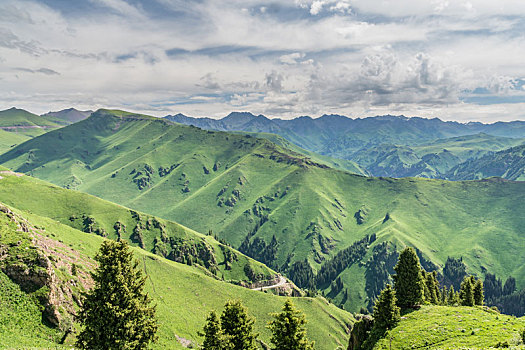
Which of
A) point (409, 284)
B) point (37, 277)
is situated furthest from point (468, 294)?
point (37, 277)

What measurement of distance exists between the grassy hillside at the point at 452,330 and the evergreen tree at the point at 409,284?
15.8 feet

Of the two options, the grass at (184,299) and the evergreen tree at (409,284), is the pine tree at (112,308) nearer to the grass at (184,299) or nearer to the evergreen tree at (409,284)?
the grass at (184,299)

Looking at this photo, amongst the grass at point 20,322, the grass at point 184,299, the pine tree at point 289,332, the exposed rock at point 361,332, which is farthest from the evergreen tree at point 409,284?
the grass at point 20,322

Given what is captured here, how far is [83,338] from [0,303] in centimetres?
1862

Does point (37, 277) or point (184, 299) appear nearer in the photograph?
point (37, 277)

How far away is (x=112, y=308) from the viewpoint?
34594 mm

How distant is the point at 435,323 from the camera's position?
2077 inches

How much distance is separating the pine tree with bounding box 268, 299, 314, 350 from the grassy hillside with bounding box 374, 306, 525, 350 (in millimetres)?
20196

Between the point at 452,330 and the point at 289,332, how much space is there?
97.8ft

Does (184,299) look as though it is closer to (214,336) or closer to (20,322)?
(20,322)

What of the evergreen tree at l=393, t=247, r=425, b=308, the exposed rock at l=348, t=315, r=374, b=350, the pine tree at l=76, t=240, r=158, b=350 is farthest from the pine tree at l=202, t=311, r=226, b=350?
the evergreen tree at l=393, t=247, r=425, b=308

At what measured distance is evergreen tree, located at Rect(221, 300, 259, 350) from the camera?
42031mm

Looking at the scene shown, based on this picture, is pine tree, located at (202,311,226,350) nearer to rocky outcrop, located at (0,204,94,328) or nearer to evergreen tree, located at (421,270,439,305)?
rocky outcrop, located at (0,204,94,328)

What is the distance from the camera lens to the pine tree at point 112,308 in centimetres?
3481
